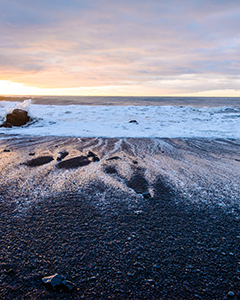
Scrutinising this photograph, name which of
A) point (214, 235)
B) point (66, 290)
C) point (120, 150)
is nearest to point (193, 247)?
point (214, 235)

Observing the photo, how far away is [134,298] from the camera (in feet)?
5.06

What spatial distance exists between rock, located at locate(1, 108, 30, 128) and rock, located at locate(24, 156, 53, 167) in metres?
6.68

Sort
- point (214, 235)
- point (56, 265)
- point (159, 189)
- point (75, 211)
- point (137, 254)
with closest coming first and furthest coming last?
point (56, 265) < point (137, 254) < point (214, 235) < point (75, 211) < point (159, 189)

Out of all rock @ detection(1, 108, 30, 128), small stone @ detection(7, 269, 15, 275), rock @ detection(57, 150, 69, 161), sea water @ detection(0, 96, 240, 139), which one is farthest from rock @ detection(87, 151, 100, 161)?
rock @ detection(1, 108, 30, 128)

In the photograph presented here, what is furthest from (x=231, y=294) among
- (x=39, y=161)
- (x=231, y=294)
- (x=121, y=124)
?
A: (x=121, y=124)

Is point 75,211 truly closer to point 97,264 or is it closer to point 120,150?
point 97,264

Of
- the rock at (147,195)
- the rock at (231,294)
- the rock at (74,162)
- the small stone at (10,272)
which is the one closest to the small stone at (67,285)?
the small stone at (10,272)

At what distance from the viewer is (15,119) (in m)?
10.7

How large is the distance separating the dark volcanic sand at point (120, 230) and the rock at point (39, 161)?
5.2 inches

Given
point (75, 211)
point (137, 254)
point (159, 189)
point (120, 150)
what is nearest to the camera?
point (137, 254)

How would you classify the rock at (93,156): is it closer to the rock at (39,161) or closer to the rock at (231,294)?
the rock at (39,161)

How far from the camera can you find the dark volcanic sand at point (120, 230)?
1669 mm

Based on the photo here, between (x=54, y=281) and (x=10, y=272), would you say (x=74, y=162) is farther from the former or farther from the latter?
(x=54, y=281)

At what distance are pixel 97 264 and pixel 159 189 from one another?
1.81 metres
